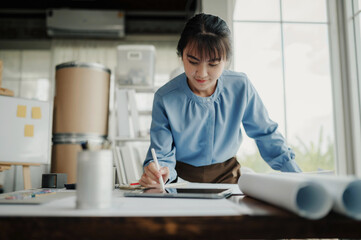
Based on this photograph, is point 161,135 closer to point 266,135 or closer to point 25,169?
point 266,135

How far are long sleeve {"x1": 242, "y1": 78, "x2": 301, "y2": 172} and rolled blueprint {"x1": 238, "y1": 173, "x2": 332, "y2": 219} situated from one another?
657mm

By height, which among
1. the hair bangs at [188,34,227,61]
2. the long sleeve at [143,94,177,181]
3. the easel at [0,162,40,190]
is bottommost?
the easel at [0,162,40,190]

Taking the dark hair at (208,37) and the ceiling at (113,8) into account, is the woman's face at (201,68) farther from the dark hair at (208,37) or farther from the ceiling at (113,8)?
the ceiling at (113,8)

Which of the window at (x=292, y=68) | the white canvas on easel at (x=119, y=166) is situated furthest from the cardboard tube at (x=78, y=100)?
the window at (x=292, y=68)

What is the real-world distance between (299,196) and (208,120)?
0.85 meters

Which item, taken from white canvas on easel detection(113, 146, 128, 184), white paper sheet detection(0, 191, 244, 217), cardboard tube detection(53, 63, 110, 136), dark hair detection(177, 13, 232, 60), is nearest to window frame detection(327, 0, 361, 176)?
white canvas on easel detection(113, 146, 128, 184)

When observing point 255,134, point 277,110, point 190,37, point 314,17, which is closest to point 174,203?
point 190,37

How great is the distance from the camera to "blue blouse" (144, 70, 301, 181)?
134 cm

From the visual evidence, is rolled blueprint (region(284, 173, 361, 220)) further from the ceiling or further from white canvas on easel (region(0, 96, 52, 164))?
the ceiling

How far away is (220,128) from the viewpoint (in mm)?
1403

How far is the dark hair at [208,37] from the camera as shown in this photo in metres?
1.17

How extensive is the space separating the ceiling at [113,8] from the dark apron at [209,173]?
3.81m

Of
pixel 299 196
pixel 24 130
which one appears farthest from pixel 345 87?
pixel 24 130

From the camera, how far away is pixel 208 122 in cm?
139
